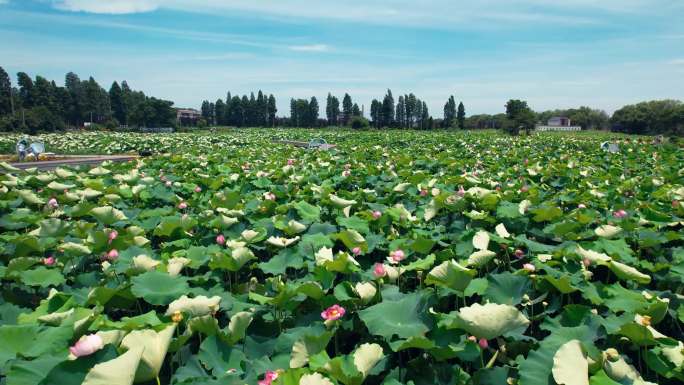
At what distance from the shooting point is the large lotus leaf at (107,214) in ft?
12.8

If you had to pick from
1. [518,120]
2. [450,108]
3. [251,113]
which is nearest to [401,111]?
[450,108]

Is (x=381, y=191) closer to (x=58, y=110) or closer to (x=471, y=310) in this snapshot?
(x=471, y=310)

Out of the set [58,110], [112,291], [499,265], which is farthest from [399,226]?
[58,110]

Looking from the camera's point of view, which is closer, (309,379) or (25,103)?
(309,379)

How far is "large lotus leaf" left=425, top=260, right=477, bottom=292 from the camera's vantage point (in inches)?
84.0

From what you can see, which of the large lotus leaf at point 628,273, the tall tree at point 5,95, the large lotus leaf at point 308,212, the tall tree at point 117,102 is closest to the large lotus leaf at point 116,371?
the large lotus leaf at point 628,273

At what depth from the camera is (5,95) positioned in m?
55.0

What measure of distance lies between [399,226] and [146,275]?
6.86 feet

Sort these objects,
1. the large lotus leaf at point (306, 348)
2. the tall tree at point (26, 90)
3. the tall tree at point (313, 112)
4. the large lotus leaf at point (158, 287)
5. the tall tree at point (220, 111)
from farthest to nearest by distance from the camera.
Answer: the tall tree at point (220, 111) < the tall tree at point (313, 112) < the tall tree at point (26, 90) < the large lotus leaf at point (158, 287) < the large lotus leaf at point (306, 348)

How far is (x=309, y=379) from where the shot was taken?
142cm

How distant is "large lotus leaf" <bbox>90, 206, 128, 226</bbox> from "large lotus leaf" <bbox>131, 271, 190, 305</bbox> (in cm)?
176

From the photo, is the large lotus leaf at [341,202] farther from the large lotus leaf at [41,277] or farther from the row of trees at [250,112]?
the row of trees at [250,112]

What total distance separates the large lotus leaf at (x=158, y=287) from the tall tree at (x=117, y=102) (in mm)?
78568

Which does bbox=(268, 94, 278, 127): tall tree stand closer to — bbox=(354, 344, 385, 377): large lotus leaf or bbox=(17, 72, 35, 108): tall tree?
bbox=(17, 72, 35, 108): tall tree
